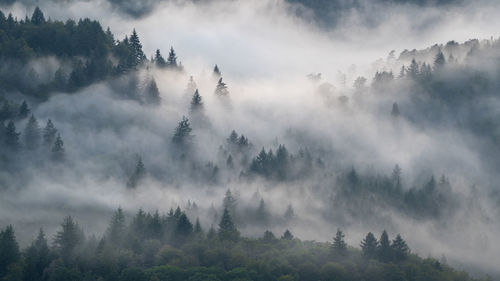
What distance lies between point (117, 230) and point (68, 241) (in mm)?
Result: 13364

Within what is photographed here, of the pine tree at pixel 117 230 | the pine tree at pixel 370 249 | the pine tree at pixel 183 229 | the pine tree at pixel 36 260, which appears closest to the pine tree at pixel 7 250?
the pine tree at pixel 36 260

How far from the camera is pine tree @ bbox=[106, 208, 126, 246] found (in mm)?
181500

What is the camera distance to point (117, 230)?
184 meters

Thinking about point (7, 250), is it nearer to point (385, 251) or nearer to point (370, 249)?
point (370, 249)

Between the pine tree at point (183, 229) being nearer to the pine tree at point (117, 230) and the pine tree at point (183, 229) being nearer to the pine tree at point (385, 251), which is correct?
the pine tree at point (117, 230)

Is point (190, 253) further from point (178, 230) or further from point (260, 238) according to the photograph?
point (260, 238)

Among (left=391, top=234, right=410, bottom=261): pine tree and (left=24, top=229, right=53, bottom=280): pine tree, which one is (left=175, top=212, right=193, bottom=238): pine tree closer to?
(left=24, top=229, right=53, bottom=280): pine tree

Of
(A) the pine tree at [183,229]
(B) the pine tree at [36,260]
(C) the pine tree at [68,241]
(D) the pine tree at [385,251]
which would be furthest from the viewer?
(A) the pine tree at [183,229]

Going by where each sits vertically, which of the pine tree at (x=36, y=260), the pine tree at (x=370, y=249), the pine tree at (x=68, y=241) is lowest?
the pine tree at (x=36, y=260)

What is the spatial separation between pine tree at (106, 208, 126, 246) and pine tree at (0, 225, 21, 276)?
74.4 ft

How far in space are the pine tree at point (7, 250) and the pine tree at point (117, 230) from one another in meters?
22.7

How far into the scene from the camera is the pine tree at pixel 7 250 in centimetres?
16550

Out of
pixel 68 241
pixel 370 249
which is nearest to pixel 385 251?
pixel 370 249

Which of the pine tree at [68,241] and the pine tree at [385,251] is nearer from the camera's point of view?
the pine tree at [68,241]
